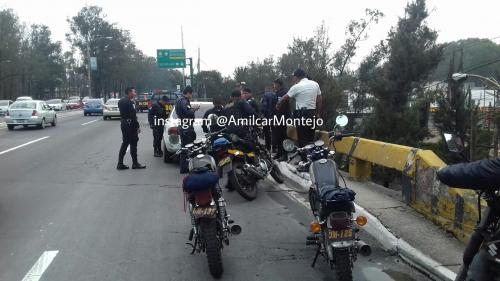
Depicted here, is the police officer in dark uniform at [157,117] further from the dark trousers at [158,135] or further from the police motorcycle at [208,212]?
the police motorcycle at [208,212]

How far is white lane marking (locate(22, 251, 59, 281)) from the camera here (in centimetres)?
475

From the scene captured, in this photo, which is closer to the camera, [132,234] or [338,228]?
[338,228]

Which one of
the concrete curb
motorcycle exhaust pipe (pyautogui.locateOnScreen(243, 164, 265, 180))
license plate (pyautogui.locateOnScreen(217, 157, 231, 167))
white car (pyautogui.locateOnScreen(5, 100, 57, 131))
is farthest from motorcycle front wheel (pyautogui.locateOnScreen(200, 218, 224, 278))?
white car (pyautogui.locateOnScreen(5, 100, 57, 131))

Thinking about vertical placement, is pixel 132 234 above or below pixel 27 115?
below

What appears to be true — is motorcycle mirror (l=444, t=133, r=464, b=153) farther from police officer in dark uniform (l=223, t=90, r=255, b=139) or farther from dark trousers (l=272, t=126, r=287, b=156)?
dark trousers (l=272, t=126, r=287, b=156)

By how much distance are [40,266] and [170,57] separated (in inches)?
1848

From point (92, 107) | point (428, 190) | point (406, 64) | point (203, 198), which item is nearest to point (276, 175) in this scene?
point (428, 190)

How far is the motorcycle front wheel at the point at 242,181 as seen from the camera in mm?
7750

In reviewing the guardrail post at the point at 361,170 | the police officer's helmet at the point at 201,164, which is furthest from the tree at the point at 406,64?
the police officer's helmet at the point at 201,164

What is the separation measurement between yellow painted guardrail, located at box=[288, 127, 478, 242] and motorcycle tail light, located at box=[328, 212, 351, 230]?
1.59 meters

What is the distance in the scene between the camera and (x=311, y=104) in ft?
30.7

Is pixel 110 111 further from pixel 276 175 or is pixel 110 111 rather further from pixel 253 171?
pixel 253 171

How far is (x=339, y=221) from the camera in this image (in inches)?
171

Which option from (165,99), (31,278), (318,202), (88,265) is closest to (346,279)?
(318,202)
